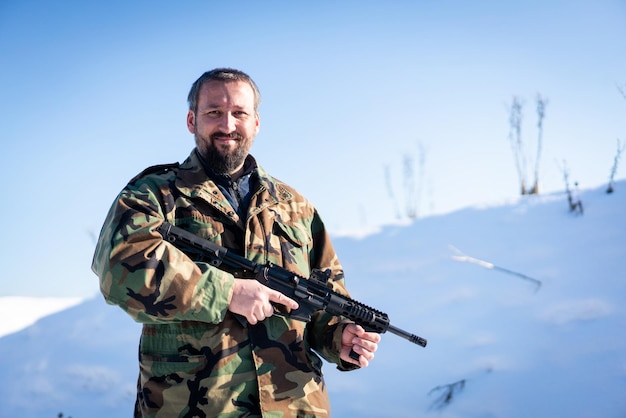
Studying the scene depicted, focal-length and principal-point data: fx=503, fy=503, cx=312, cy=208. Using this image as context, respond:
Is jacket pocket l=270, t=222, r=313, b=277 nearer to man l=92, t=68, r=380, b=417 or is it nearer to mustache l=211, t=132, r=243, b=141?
man l=92, t=68, r=380, b=417

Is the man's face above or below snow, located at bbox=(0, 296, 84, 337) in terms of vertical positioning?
below

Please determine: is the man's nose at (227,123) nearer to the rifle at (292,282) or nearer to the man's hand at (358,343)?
the rifle at (292,282)

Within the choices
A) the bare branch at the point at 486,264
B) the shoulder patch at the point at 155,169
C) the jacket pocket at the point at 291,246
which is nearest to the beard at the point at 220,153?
the shoulder patch at the point at 155,169

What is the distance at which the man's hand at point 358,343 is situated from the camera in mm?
2367

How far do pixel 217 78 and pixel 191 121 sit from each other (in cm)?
27

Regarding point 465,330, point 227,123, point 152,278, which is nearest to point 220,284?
point 152,278

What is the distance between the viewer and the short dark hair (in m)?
2.47

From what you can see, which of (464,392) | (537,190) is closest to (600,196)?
(537,190)

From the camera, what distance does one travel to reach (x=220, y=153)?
2430 mm

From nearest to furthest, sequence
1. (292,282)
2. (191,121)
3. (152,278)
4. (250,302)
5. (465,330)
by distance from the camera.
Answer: (152,278) < (250,302) < (292,282) < (191,121) < (465,330)

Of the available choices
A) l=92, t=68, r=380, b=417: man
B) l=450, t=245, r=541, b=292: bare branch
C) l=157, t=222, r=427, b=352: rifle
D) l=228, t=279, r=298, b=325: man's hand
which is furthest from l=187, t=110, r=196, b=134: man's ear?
l=450, t=245, r=541, b=292: bare branch

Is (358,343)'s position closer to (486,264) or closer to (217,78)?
(217,78)

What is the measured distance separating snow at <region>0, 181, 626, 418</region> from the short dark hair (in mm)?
3495

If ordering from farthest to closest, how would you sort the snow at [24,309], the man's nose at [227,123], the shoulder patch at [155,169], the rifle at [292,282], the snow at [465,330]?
1. the snow at [24,309]
2. the snow at [465,330]
3. the man's nose at [227,123]
4. the shoulder patch at [155,169]
5. the rifle at [292,282]
